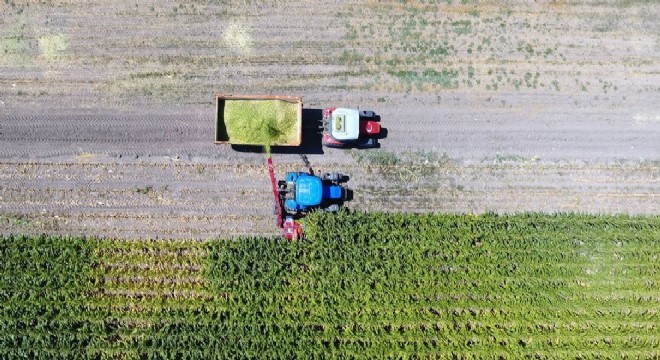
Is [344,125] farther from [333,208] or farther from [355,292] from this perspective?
[355,292]

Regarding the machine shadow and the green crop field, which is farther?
the machine shadow

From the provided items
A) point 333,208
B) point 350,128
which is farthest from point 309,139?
point 333,208

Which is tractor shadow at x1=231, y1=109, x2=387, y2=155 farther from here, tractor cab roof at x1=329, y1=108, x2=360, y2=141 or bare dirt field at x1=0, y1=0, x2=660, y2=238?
tractor cab roof at x1=329, y1=108, x2=360, y2=141

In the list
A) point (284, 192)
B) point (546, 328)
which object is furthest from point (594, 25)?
point (284, 192)

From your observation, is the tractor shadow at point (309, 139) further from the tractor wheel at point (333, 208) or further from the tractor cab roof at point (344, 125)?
the tractor wheel at point (333, 208)

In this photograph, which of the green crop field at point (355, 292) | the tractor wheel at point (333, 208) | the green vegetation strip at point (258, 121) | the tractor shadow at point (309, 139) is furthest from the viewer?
the tractor shadow at point (309, 139)

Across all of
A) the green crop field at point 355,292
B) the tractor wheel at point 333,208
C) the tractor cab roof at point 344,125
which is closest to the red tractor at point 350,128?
the tractor cab roof at point 344,125

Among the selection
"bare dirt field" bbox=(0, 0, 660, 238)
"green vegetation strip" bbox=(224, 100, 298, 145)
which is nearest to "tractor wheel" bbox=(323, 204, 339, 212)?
"bare dirt field" bbox=(0, 0, 660, 238)
